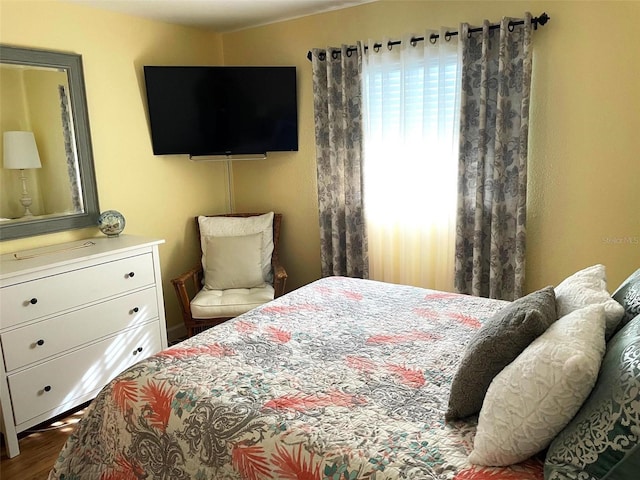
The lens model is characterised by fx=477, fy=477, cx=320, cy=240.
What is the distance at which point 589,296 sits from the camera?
1556 millimetres

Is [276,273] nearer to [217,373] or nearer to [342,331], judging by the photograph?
[342,331]

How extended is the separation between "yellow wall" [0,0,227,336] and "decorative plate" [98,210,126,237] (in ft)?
0.45

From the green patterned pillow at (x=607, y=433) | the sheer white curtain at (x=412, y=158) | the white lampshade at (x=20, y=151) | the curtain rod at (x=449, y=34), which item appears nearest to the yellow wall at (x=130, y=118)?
the white lampshade at (x=20, y=151)

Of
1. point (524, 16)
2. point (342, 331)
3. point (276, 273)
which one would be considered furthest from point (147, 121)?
point (524, 16)

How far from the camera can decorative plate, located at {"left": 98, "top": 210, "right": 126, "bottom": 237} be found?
3188mm

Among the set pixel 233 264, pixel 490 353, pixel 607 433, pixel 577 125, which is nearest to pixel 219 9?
pixel 233 264

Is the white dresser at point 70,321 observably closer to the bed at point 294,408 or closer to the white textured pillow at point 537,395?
the bed at point 294,408

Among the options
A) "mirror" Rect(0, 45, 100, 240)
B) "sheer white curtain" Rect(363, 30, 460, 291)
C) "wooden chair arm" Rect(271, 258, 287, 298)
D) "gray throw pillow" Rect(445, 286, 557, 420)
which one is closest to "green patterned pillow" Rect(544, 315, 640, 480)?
"gray throw pillow" Rect(445, 286, 557, 420)

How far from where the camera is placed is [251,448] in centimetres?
139

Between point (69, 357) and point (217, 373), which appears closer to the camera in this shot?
point (217, 373)

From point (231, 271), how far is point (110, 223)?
0.92 metres

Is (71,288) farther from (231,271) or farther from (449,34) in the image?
(449,34)

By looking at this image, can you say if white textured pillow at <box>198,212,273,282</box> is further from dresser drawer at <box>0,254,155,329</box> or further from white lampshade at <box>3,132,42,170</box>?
white lampshade at <box>3,132,42,170</box>

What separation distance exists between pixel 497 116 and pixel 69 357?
2853 millimetres
